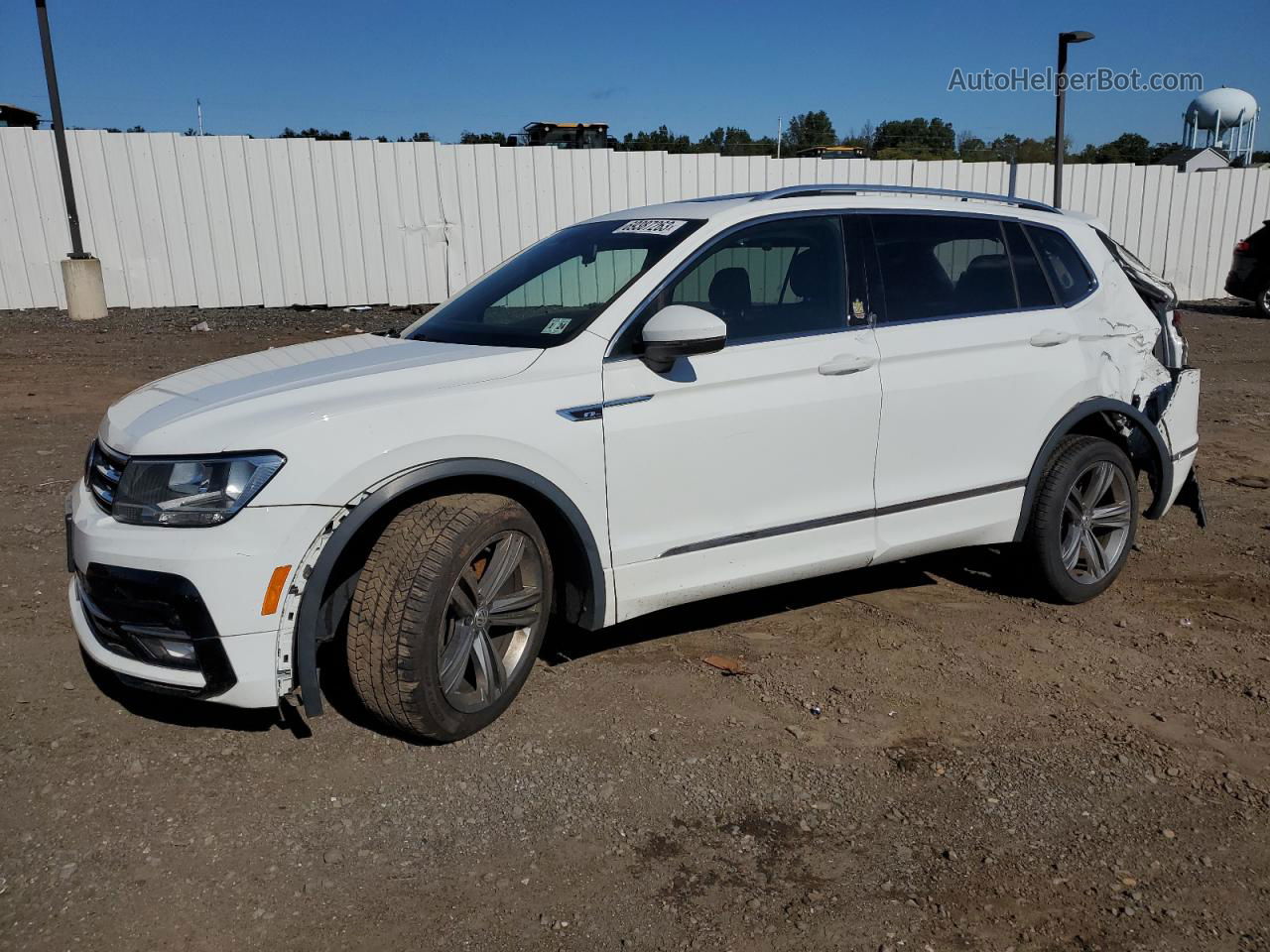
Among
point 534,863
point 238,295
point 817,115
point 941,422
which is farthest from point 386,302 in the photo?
point 817,115

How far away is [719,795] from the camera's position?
325cm

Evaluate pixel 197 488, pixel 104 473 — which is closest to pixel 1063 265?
pixel 197 488

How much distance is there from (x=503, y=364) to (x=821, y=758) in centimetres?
172

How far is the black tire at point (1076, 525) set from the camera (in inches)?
185

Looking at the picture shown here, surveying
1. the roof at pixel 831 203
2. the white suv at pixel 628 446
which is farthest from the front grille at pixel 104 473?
the roof at pixel 831 203

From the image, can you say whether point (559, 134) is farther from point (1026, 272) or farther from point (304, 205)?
point (1026, 272)

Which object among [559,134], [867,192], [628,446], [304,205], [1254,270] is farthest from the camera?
[559,134]

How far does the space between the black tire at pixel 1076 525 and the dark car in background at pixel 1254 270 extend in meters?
15.5

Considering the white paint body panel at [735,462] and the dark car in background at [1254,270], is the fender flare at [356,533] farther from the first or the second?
the dark car in background at [1254,270]

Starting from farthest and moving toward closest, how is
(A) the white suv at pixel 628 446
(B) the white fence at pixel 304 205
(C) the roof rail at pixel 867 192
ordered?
(B) the white fence at pixel 304 205 → (C) the roof rail at pixel 867 192 → (A) the white suv at pixel 628 446

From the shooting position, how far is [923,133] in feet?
127

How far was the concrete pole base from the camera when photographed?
14.2m

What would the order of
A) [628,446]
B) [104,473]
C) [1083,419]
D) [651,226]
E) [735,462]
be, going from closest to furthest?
[104,473] → [628,446] → [735,462] → [651,226] → [1083,419]

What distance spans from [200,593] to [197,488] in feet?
1.03
